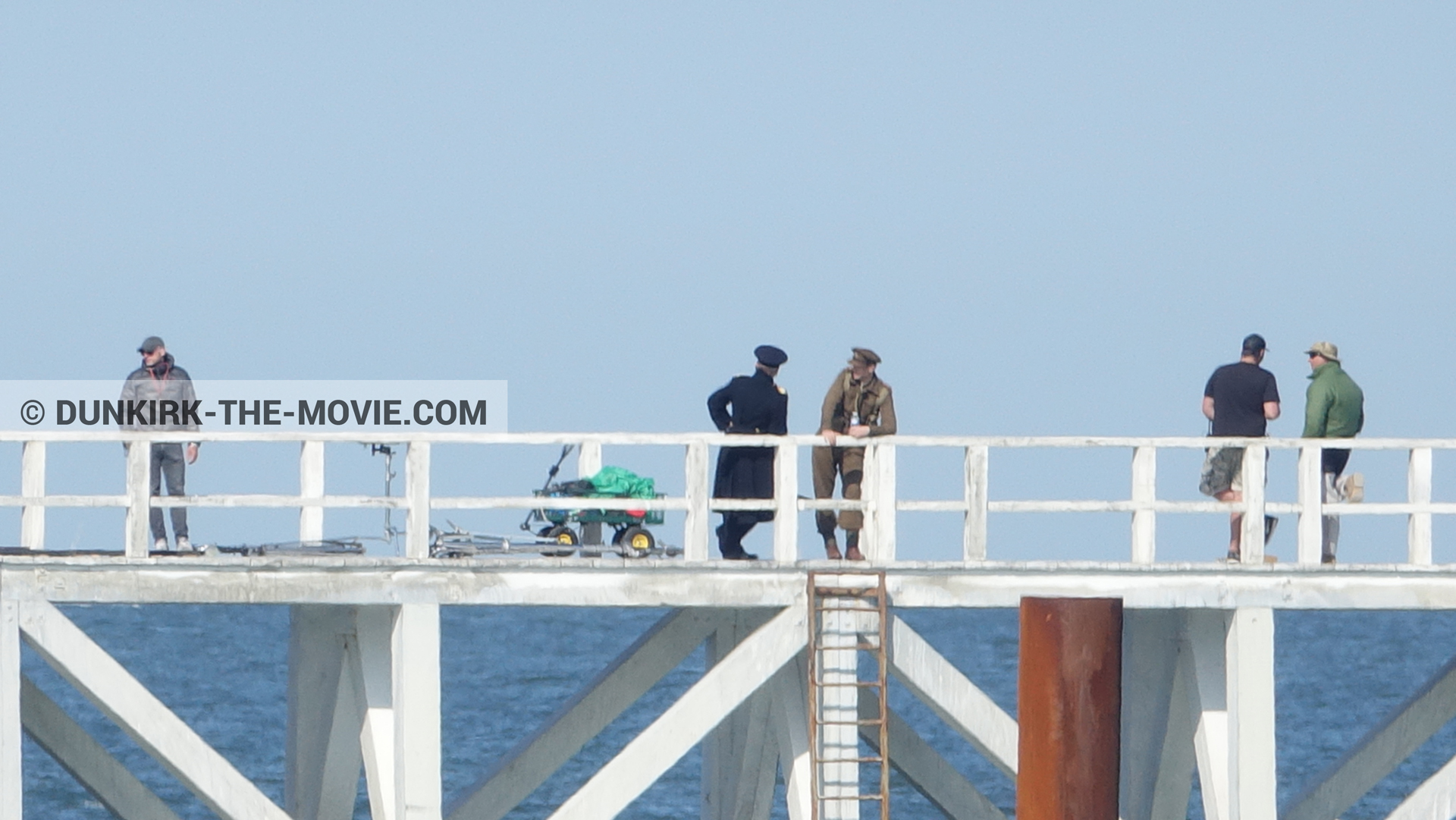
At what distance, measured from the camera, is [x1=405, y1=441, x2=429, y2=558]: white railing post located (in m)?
14.7

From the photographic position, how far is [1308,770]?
140 ft

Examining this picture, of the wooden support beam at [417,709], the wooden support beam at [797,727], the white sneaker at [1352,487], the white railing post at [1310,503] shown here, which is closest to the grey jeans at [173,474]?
the wooden support beam at [417,709]

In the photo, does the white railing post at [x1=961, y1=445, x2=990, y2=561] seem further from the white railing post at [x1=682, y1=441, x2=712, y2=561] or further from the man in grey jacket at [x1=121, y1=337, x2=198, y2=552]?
the man in grey jacket at [x1=121, y1=337, x2=198, y2=552]

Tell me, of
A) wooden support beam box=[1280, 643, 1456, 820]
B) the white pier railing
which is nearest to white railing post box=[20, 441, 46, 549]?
the white pier railing

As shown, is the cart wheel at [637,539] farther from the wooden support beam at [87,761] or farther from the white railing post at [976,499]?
the wooden support beam at [87,761]

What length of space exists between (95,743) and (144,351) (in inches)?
104

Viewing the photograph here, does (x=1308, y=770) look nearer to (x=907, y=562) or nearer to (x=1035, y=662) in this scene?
(x=907, y=562)

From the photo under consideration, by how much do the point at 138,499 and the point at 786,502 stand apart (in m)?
3.91

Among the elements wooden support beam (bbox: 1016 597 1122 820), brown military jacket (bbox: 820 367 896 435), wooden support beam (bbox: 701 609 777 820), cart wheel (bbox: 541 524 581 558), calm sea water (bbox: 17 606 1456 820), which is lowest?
calm sea water (bbox: 17 606 1456 820)

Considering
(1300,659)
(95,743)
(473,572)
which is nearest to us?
(473,572)

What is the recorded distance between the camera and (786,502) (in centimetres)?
1506

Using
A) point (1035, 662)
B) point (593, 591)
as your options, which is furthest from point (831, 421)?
point (1035, 662)

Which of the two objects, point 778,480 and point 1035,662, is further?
point 778,480

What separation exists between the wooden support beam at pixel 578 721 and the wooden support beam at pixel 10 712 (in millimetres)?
3390
